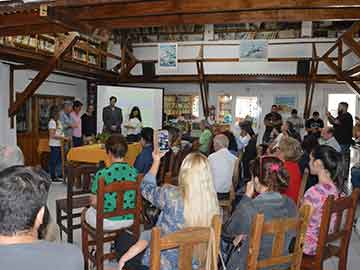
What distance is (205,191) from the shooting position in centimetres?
212

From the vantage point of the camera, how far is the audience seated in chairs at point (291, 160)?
328 centimetres

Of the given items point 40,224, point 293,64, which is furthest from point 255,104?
point 40,224

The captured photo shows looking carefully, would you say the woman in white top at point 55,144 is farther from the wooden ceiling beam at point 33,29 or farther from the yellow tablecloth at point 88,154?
the wooden ceiling beam at point 33,29

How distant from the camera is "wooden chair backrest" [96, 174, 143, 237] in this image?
8.84ft

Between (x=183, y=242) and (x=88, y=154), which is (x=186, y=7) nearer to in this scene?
(x=183, y=242)

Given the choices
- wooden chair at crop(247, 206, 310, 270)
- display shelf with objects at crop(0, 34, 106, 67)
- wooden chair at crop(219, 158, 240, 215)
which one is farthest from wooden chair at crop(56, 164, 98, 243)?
display shelf with objects at crop(0, 34, 106, 67)

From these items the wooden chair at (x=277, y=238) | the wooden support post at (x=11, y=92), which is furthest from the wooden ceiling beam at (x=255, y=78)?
the wooden chair at (x=277, y=238)

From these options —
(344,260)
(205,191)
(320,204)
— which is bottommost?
(344,260)

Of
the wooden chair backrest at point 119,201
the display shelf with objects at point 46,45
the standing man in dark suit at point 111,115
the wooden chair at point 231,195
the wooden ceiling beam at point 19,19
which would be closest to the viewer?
the wooden chair backrest at point 119,201

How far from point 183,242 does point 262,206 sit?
0.68m

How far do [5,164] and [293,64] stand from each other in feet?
28.1

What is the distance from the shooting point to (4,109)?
7344mm

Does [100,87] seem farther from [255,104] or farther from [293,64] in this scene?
[293,64]

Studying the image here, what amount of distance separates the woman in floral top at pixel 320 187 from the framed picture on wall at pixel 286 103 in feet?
25.7
